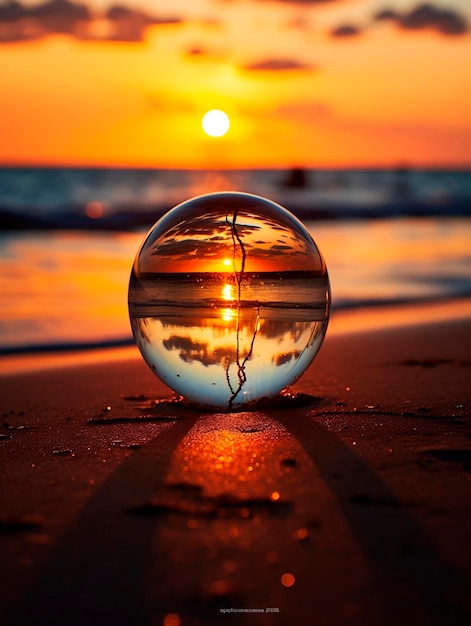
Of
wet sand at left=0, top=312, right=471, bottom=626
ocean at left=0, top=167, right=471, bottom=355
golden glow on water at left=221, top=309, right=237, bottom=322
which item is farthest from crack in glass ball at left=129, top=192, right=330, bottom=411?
ocean at left=0, top=167, right=471, bottom=355

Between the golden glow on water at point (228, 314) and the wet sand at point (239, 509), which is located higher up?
the golden glow on water at point (228, 314)

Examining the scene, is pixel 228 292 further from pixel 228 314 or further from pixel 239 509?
pixel 239 509

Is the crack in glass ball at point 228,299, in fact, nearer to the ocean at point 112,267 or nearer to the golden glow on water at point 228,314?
the golden glow on water at point 228,314

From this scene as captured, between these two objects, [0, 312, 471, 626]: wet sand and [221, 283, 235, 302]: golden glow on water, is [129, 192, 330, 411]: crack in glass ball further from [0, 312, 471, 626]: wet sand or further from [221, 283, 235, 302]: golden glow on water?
[0, 312, 471, 626]: wet sand

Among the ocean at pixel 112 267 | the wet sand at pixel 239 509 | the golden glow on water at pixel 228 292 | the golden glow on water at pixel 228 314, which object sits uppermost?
the golden glow on water at pixel 228 292

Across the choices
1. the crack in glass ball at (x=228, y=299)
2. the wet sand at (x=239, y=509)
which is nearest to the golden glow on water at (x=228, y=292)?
the crack in glass ball at (x=228, y=299)

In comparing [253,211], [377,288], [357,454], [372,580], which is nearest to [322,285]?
[253,211]
